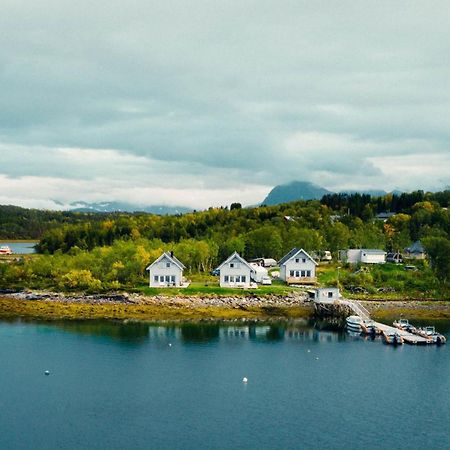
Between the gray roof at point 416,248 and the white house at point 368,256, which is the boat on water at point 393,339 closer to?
the white house at point 368,256

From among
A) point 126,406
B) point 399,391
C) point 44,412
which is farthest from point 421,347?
point 44,412

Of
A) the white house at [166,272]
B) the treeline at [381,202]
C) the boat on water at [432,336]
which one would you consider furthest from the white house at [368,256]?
the treeline at [381,202]

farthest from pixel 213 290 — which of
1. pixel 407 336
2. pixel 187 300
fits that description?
pixel 407 336

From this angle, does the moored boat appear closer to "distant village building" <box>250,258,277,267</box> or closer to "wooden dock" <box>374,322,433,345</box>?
"wooden dock" <box>374,322,433,345</box>

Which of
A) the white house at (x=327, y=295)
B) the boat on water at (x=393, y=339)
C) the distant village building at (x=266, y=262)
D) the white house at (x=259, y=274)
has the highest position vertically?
the distant village building at (x=266, y=262)

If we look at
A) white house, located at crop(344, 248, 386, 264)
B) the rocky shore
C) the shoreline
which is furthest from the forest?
the shoreline

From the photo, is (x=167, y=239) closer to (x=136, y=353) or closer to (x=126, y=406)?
(x=136, y=353)
